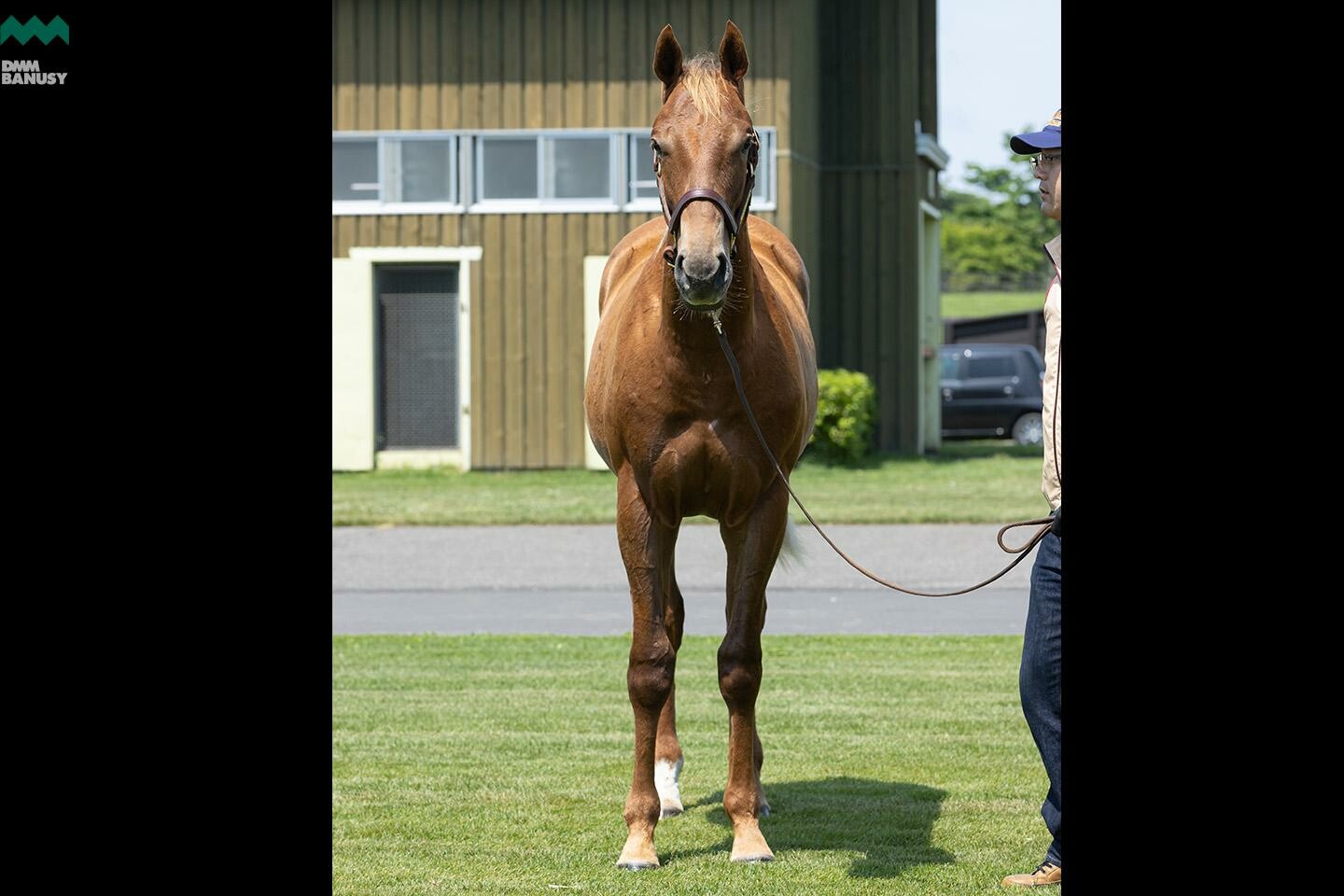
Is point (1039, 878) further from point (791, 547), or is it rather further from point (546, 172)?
point (546, 172)

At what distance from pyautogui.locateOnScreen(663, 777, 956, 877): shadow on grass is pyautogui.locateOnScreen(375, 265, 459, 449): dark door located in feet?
55.2

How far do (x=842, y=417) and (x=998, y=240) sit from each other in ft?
206

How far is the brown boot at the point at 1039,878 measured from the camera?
539cm

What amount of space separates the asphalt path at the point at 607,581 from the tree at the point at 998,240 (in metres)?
63.4

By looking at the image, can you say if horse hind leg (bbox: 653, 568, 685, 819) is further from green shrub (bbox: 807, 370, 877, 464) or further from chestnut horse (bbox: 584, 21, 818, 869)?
green shrub (bbox: 807, 370, 877, 464)

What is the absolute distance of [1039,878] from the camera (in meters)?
5.42

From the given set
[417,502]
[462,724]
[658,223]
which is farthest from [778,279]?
[417,502]

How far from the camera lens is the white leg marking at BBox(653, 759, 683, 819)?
6.66 m

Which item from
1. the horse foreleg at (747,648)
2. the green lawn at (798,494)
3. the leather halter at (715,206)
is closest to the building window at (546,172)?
the green lawn at (798,494)
